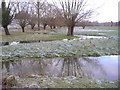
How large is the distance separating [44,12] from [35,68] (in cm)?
2706

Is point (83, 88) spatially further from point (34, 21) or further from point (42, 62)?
point (34, 21)

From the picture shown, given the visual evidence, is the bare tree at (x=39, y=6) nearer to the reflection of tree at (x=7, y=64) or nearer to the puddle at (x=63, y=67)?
the reflection of tree at (x=7, y=64)

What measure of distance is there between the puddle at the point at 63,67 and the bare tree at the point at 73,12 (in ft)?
37.5

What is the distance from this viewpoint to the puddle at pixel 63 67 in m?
4.59

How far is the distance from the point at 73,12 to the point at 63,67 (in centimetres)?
1323

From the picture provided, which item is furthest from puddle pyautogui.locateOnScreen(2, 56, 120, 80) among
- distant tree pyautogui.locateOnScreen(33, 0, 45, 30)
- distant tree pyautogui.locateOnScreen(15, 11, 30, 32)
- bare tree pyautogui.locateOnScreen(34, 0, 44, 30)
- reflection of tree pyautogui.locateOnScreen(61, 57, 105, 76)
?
distant tree pyautogui.locateOnScreen(33, 0, 45, 30)

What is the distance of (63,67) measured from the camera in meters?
5.25

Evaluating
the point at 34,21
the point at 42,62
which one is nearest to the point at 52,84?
the point at 42,62

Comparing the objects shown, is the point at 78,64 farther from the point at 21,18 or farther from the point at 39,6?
the point at 39,6

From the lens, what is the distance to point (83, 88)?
3.16m

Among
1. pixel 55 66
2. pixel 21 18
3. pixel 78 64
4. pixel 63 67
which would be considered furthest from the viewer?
pixel 21 18

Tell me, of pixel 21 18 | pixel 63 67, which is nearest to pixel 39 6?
pixel 21 18

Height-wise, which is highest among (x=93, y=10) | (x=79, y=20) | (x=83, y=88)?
(x=93, y=10)

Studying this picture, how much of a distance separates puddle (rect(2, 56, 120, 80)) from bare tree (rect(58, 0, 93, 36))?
11437 mm
